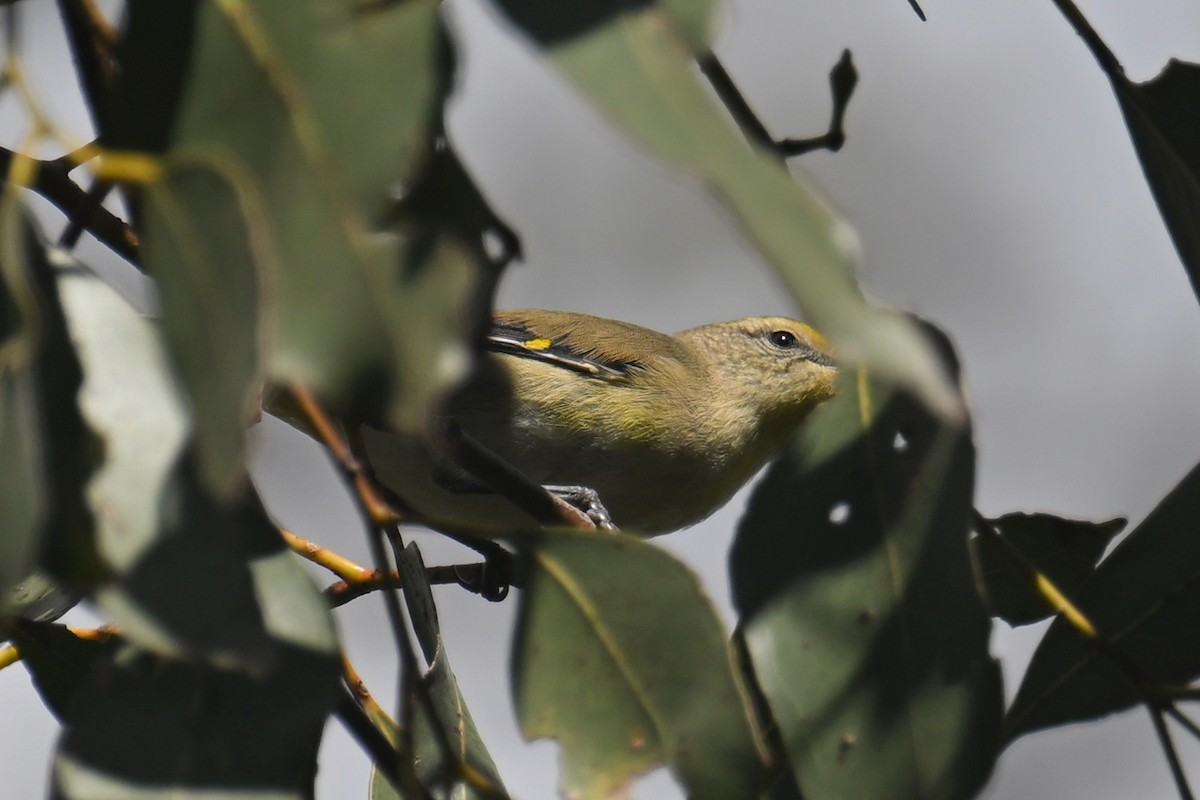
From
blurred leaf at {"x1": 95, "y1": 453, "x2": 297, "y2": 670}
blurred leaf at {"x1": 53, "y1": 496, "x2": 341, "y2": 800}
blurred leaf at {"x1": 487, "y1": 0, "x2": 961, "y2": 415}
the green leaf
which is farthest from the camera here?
the green leaf

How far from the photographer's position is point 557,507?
4.72 feet

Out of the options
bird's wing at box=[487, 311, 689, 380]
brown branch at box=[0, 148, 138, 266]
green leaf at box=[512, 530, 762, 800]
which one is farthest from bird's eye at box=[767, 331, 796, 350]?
green leaf at box=[512, 530, 762, 800]

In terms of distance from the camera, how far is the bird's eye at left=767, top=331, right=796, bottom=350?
3371 mm

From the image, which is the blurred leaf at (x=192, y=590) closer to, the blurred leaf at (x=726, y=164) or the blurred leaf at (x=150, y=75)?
the blurred leaf at (x=150, y=75)

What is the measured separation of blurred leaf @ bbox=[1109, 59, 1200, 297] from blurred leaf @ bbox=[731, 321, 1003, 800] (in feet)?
1.36

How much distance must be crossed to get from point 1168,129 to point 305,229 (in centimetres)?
102

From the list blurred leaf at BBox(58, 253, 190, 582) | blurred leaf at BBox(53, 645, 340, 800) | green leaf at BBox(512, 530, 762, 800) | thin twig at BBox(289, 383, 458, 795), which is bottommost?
green leaf at BBox(512, 530, 762, 800)

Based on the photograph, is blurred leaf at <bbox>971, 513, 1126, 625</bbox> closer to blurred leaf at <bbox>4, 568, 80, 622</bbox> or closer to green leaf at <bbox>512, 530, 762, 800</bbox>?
green leaf at <bbox>512, 530, 762, 800</bbox>

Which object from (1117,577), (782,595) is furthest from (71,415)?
(1117,577)

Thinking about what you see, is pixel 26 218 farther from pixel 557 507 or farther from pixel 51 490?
pixel 557 507

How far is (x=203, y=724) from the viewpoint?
3.37 ft

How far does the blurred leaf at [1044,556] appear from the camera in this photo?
160 cm

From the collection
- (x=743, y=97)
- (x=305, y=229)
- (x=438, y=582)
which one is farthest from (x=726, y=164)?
(x=438, y=582)

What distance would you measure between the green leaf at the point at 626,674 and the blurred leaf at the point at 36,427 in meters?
0.42
